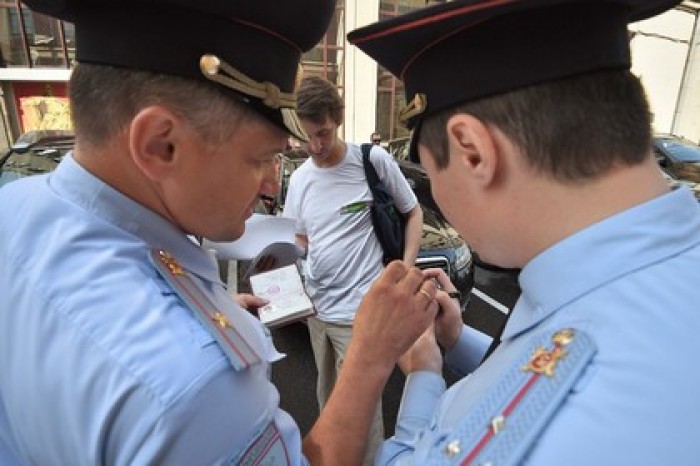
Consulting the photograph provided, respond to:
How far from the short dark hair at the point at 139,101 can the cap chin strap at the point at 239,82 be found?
2 centimetres

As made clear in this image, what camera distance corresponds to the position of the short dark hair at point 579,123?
2.38ft

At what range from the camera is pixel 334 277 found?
2365mm

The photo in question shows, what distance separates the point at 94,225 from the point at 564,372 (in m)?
0.81

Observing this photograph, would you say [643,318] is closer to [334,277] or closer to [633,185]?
[633,185]

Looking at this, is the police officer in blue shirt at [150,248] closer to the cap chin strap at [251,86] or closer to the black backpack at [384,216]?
the cap chin strap at [251,86]

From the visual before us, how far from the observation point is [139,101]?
0.82 m

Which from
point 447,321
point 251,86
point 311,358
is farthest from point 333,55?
point 251,86

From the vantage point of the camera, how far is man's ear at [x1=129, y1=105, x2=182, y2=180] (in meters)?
0.79

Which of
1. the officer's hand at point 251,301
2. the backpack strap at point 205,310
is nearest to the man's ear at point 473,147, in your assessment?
the backpack strap at point 205,310

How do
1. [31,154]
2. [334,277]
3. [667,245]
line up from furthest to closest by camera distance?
1. [31,154]
2. [334,277]
3. [667,245]

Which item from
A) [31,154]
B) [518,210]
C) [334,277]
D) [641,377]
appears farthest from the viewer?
[31,154]

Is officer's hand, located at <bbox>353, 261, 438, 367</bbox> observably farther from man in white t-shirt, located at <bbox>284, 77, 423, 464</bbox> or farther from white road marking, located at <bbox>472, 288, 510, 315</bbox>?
white road marking, located at <bbox>472, 288, 510, 315</bbox>

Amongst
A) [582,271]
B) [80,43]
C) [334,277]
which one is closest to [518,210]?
[582,271]

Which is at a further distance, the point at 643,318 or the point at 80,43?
the point at 80,43
